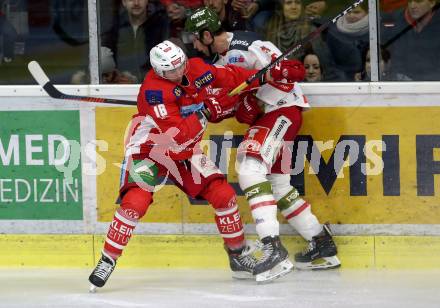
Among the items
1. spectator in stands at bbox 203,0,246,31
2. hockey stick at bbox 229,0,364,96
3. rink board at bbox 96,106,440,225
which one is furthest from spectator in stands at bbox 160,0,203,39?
hockey stick at bbox 229,0,364,96

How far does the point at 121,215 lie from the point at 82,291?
1.40 feet

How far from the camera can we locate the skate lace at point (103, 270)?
584 cm

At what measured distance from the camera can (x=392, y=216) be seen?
6227 mm

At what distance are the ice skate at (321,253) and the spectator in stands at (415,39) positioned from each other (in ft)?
2.99

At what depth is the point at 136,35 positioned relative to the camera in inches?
253

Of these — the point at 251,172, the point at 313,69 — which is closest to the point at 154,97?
the point at 251,172

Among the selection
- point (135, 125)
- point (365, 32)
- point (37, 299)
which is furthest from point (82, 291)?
point (365, 32)

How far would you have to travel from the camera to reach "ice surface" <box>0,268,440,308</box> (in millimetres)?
5574

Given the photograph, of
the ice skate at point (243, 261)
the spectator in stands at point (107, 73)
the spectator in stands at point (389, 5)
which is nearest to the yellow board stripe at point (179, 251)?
the ice skate at point (243, 261)

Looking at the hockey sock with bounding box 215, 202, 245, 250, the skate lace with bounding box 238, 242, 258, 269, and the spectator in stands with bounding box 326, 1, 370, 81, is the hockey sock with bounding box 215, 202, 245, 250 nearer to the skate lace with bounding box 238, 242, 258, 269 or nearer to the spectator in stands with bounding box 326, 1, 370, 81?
the skate lace with bounding box 238, 242, 258, 269

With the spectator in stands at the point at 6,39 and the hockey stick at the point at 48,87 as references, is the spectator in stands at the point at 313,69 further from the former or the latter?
the spectator in stands at the point at 6,39

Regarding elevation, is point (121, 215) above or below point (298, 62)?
below

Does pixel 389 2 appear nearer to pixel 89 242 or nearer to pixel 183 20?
pixel 183 20

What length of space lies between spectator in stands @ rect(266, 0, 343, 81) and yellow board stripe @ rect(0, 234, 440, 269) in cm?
88
